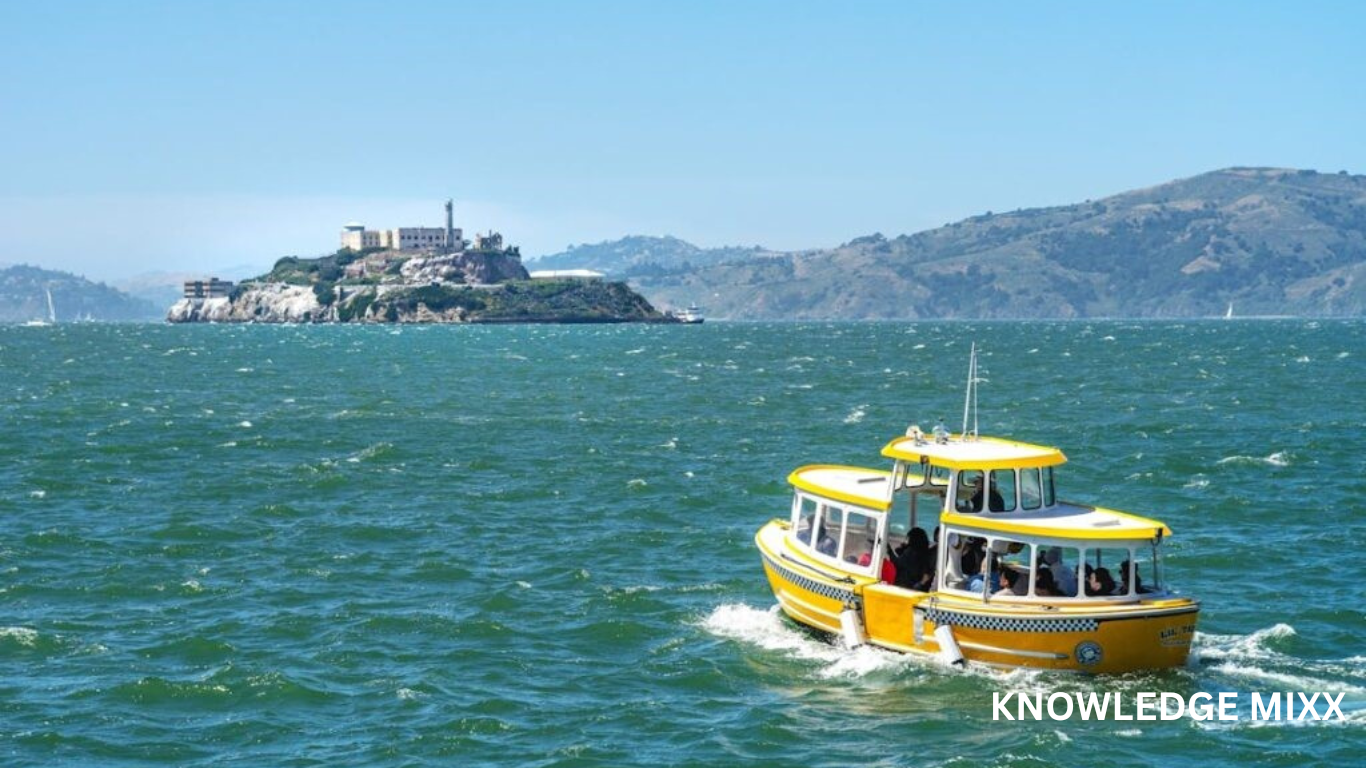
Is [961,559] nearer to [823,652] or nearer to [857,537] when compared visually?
[857,537]

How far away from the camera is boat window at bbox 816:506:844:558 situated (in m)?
34.3

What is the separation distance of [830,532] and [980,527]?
425 cm

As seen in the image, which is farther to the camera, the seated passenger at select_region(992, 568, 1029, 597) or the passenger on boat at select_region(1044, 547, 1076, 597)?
the seated passenger at select_region(992, 568, 1029, 597)

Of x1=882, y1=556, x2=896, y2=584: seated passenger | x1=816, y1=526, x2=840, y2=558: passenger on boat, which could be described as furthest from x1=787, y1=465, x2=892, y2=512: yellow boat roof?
x1=882, y1=556, x2=896, y2=584: seated passenger

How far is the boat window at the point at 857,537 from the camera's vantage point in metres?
33.6

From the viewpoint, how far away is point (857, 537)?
3381cm

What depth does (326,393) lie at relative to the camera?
99875mm

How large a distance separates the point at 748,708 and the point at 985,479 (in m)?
6.90

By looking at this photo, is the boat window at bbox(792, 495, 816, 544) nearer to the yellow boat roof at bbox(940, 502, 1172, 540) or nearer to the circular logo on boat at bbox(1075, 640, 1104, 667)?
the yellow boat roof at bbox(940, 502, 1172, 540)

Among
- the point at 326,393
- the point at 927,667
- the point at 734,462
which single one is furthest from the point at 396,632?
the point at 326,393

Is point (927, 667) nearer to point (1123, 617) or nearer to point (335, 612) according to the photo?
point (1123, 617)

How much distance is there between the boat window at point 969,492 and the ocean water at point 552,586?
352cm

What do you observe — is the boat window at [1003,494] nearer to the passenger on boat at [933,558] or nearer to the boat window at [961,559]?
the boat window at [961,559]

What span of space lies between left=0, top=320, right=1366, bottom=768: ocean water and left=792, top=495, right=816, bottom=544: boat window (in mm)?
2042
